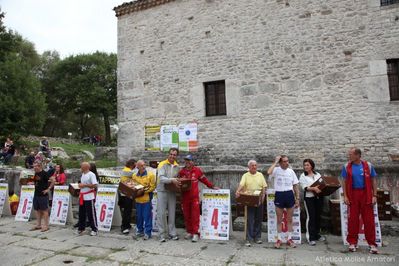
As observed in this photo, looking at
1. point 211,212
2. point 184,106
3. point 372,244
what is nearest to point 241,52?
point 184,106

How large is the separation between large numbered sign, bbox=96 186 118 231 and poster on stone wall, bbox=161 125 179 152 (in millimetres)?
5183

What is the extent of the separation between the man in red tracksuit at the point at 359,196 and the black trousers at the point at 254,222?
1.57 m

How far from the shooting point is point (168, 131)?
1262cm

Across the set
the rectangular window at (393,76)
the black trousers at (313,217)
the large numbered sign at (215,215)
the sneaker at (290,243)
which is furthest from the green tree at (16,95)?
the rectangular window at (393,76)

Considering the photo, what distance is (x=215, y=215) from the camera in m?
6.22

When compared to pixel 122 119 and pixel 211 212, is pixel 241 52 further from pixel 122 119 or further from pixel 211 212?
pixel 211 212

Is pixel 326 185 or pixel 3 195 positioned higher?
pixel 326 185

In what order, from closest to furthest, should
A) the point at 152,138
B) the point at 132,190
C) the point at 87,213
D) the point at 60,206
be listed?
the point at 132,190
the point at 87,213
the point at 60,206
the point at 152,138

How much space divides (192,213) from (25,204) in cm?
527

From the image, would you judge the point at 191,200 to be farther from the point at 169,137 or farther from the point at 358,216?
the point at 169,137

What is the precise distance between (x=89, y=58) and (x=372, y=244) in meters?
38.2

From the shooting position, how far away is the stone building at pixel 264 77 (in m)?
10.0

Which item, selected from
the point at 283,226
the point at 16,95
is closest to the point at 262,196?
the point at 283,226

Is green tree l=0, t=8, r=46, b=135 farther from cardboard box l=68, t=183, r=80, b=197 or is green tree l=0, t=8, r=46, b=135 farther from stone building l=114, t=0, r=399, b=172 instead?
cardboard box l=68, t=183, r=80, b=197
